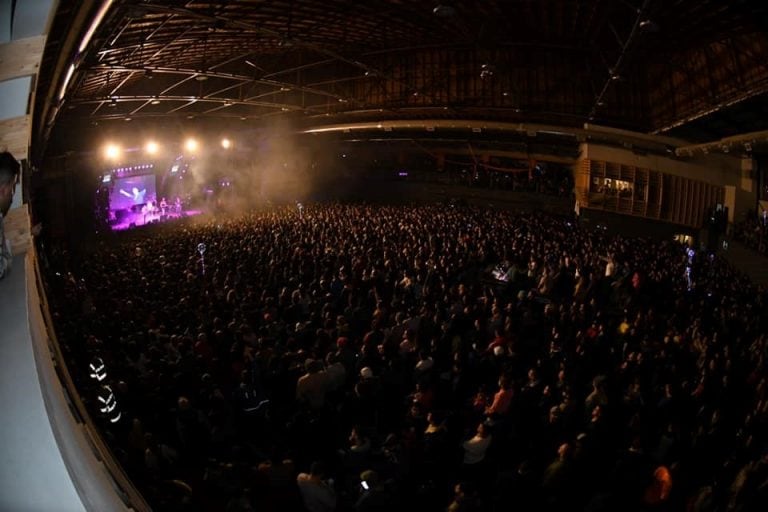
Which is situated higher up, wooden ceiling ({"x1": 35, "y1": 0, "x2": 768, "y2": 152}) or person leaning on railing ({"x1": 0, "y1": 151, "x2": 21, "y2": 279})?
wooden ceiling ({"x1": 35, "y1": 0, "x2": 768, "y2": 152})

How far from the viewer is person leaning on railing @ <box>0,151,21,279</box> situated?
6.69ft

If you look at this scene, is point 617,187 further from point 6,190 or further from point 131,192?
point 131,192

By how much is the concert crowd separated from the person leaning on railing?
267 cm

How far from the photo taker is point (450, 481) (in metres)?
4.95

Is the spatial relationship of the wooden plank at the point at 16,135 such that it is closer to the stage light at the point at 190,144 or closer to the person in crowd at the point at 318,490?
the person in crowd at the point at 318,490

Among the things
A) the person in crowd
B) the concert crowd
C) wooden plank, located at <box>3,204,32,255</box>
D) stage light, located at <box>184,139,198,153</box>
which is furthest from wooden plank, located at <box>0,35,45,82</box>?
stage light, located at <box>184,139,198,153</box>

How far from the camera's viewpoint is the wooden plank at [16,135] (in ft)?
6.53

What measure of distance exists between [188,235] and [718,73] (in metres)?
18.9

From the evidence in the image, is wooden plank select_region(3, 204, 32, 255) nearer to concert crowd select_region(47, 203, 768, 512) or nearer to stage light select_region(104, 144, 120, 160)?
concert crowd select_region(47, 203, 768, 512)

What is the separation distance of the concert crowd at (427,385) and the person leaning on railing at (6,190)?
267cm

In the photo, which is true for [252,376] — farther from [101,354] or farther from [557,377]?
[557,377]

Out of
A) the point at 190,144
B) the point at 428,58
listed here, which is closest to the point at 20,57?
the point at 428,58

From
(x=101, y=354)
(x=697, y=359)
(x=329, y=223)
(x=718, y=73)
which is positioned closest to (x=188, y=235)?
(x=329, y=223)

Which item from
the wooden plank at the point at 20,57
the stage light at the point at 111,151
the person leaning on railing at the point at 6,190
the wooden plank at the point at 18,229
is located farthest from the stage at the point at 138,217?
the wooden plank at the point at 20,57
